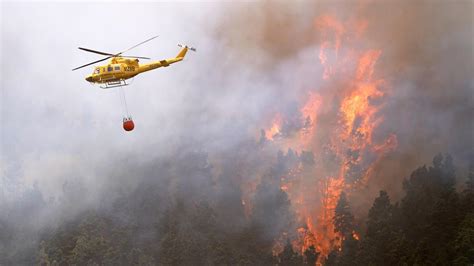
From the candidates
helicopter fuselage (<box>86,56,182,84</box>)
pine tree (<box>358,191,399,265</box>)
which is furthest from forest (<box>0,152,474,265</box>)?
helicopter fuselage (<box>86,56,182,84</box>)

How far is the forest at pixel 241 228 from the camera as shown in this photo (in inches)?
4405

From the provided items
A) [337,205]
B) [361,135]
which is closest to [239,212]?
[337,205]

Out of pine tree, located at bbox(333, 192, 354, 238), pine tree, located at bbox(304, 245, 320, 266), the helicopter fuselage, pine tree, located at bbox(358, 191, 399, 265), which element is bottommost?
pine tree, located at bbox(358, 191, 399, 265)

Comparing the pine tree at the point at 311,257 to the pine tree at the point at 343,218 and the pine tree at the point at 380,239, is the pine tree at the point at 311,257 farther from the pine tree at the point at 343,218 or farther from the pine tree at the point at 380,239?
the pine tree at the point at 380,239

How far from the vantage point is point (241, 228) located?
435ft

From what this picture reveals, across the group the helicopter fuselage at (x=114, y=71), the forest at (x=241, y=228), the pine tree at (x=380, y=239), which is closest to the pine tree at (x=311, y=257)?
the forest at (x=241, y=228)

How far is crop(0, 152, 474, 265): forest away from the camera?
112m

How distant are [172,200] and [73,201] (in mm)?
22780

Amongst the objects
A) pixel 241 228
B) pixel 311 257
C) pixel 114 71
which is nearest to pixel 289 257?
pixel 311 257

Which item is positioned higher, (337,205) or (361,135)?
(361,135)

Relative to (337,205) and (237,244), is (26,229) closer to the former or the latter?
(237,244)

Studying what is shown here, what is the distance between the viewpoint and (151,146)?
158m

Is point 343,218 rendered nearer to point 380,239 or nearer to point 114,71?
point 380,239

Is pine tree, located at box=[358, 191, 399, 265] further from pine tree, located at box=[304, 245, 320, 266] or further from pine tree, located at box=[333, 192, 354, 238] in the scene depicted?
pine tree, located at box=[304, 245, 320, 266]
